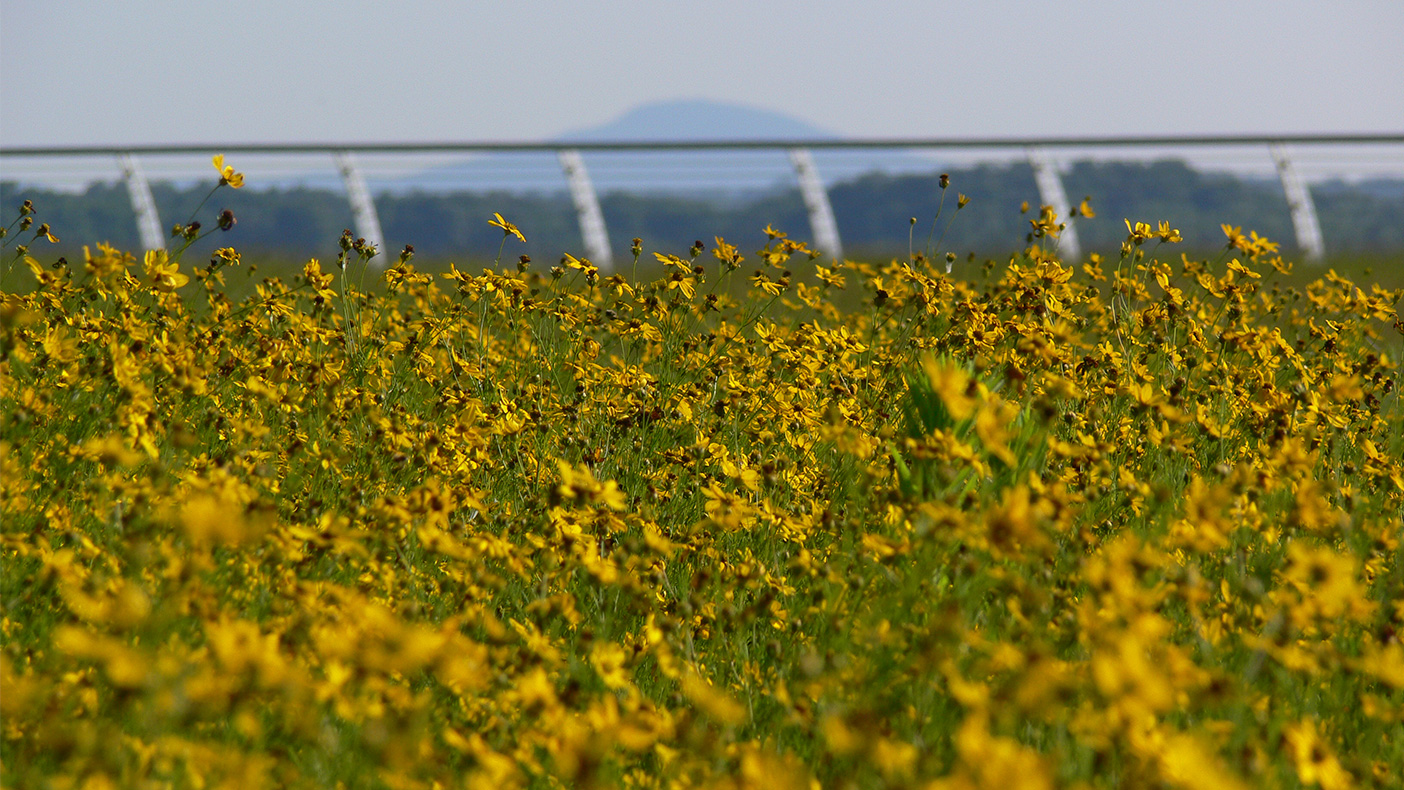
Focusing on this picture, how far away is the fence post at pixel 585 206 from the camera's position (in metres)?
9.87

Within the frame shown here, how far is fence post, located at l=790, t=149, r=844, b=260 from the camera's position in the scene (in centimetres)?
999

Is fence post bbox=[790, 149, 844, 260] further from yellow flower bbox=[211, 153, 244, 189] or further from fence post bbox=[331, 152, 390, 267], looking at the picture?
yellow flower bbox=[211, 153, 244, 189]

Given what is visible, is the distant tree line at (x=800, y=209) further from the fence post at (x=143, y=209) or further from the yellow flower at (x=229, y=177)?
the yellow flower at (x=229, y=177)

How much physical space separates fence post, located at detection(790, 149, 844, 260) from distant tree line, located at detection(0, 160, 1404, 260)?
86 mm

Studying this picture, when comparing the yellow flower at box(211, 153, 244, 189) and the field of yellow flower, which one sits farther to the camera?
the yellow flower at box(211, 153, 244, 189)

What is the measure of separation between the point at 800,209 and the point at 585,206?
72.6 inches

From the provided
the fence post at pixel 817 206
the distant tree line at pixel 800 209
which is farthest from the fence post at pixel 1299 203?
the fence post at pixel 817 206

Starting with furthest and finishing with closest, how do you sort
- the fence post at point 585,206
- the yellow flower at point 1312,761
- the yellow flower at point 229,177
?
the fence post at point 585,206 < the yellow flower at point 229,177 < the yellow flower at point 1312,761

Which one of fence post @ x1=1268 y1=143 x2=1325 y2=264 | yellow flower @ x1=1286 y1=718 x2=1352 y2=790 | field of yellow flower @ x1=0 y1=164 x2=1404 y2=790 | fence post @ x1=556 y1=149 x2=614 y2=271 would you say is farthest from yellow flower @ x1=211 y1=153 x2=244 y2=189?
fence post @ x1=1268 y1=143 x2=1325 y2=264

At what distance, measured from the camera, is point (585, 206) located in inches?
393

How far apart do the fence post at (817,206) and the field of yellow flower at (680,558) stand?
5.55 m

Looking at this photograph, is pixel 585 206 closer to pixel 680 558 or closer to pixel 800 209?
pixel 800 209

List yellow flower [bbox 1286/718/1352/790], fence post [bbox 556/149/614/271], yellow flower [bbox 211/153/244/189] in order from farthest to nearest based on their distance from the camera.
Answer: fence post [bbox 556/149/614/271] → yellow flower [bbox 211/153/244/189] → yellow flower [bbox 1286/718/1352/790]

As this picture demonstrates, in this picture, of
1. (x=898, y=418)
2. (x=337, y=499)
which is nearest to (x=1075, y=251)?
(x=898, y=418)
